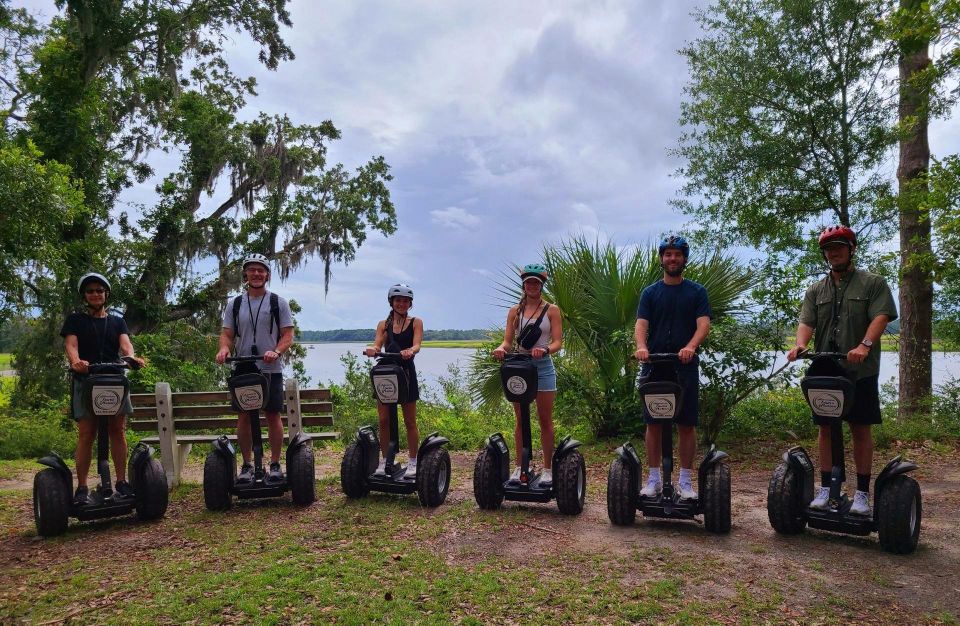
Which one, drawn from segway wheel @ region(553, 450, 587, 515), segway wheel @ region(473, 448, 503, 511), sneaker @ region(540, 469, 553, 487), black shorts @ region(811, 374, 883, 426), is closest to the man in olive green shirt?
black shorts @ region(811, 374, 883, 426)

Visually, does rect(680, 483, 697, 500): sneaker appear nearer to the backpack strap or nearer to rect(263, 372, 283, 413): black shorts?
rect(263, 372, 283, 413): black shorts

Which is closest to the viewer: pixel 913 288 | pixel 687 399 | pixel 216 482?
pixel 687 399

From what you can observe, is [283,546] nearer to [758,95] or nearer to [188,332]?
[758,95]

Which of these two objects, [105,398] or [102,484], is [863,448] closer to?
[105,398]

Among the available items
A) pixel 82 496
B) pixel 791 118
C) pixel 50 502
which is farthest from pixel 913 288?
pixel 50 502

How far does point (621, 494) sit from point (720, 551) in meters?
0.74

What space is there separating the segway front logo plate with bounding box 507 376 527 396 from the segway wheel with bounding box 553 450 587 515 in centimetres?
60

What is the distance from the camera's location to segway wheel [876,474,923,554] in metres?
3.99

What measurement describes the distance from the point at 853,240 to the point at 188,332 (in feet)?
47.4

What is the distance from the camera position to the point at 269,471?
18.4 ft

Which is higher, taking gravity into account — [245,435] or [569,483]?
Result: [245,435]

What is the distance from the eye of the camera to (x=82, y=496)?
16.8 ft

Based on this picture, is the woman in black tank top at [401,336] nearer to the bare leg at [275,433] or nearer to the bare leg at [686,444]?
the bare leg at [275,433]

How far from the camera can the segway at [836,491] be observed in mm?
4023
